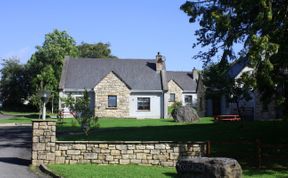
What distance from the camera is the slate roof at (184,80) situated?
73312 mm

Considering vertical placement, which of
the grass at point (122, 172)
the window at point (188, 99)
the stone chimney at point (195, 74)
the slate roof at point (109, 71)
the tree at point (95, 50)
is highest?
the tree at point (95, 50)

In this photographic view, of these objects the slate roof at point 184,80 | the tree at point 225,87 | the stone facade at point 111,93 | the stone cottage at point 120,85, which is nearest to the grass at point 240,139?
the tree at point 225,87

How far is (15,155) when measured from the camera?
2067cm

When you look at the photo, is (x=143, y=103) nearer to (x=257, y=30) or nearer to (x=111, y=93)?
(x=111, y=93)

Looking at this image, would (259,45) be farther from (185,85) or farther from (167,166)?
(185,85)

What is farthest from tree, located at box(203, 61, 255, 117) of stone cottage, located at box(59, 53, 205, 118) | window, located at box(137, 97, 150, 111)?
window, located at box(137, 97, 150, 111)

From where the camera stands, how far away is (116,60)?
54.7 metres

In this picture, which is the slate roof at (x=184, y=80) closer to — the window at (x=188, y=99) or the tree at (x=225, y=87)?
the window at (x=188, y=99)

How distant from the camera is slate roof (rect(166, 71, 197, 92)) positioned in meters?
73.3

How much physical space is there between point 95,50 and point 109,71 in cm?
4975

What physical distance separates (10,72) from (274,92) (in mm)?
59980

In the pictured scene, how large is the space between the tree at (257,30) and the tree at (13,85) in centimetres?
5706

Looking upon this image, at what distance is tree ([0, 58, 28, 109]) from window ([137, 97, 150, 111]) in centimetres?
2779

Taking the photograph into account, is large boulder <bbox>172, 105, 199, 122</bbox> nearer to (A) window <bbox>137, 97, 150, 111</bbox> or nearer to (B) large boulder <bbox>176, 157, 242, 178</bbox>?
(A) window <bbox>137, 97, 150, 111</bbox>
